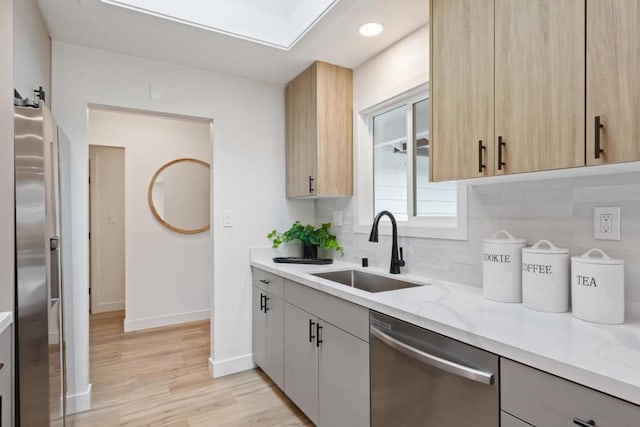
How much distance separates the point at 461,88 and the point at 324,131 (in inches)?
48.2

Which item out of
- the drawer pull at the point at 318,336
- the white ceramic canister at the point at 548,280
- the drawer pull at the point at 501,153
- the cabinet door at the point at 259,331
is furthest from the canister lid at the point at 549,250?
the cabinet door at the point at 259,331

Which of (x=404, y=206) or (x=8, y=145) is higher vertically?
(x=8, y=145)

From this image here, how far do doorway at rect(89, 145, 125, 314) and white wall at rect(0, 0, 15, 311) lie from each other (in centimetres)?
329

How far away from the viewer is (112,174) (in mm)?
4496

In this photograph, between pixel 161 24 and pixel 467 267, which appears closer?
pixel 467 267

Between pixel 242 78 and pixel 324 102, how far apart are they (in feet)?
2.51

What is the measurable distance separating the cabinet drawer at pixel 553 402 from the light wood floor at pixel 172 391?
4.92ft

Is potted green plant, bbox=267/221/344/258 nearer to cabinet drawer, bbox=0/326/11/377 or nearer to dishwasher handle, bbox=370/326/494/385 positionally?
dishwasher handle, bbox=370/326/494/385

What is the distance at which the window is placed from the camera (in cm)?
204

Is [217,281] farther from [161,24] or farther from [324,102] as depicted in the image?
[161,24]

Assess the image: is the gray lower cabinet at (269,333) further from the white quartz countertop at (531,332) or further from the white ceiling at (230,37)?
the white ceiling at (230,37)

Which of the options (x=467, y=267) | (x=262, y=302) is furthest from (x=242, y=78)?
(x=467, y=267)

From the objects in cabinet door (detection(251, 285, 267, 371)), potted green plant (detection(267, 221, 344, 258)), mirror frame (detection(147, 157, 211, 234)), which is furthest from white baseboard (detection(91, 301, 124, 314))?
potted green plant (detection(267, 221, 344, 258))

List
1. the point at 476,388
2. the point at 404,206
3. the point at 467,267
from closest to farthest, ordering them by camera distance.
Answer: the point at 476,388
the point at 467,267
the point at 404,206
